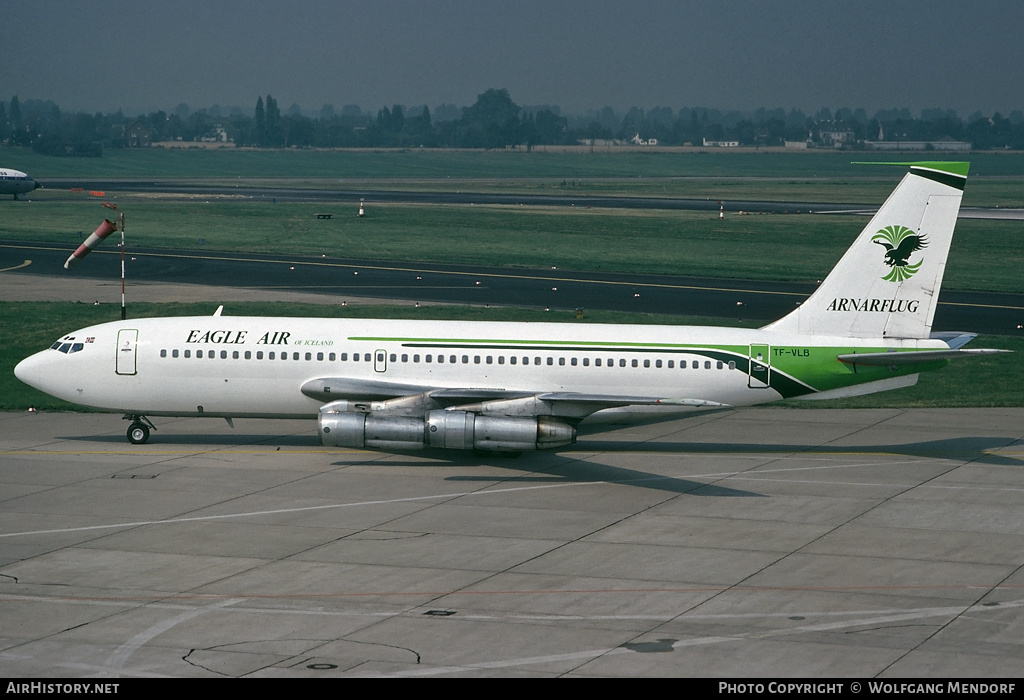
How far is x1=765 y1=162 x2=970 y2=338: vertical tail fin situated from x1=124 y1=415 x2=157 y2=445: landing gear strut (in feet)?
72.0

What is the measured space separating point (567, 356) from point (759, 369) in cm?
622

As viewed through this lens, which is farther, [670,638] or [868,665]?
[670,638]

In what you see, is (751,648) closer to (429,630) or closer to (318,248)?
(429,630)

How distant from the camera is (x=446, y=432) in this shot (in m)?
36.7

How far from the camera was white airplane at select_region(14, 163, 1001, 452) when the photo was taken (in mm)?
38812

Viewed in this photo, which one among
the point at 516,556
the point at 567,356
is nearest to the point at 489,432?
the point at 567,356

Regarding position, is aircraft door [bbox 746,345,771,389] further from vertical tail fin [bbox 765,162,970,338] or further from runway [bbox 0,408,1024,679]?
runway [bbox 0,408,1024,679]

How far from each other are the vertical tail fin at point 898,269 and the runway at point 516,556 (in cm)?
453

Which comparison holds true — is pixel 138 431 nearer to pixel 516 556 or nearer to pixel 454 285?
pixel 516 556

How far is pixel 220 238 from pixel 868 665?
301 feet

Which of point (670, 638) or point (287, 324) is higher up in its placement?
point (287, 324)

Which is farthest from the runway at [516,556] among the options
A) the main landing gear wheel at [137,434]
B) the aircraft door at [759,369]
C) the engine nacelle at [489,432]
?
the aircraft door at [759,369]

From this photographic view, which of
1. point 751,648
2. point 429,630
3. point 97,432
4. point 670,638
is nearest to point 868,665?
point 751,648

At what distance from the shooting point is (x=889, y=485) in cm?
3622
